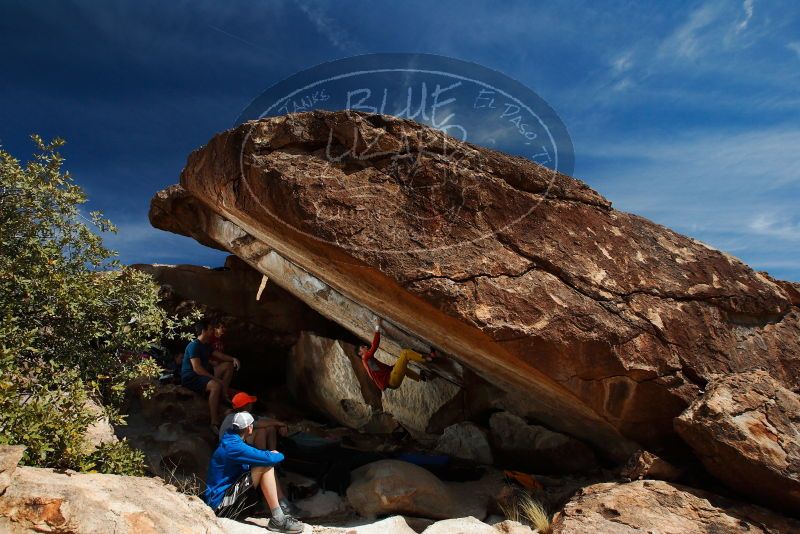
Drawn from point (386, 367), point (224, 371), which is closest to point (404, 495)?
point (386, 367)

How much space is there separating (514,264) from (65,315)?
18.5 feet

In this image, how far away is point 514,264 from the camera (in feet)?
20.2

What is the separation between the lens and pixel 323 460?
7.06 m

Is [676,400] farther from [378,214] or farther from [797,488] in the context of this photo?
[378,214]

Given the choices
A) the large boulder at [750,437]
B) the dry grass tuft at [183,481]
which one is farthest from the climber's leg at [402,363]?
the large boulder at [750,437]

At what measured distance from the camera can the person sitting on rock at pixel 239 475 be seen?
17.8ft

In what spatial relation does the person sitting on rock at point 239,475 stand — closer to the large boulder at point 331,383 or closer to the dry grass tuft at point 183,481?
the dry grass tuft at point 183,481

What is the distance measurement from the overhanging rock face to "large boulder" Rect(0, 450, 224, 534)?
2.98 metres

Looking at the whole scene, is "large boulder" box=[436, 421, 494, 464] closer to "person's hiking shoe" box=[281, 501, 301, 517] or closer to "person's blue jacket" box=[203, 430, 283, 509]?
"person's hiking shoe" box=[281, 501, 301, 517]

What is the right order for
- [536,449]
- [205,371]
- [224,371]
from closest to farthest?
[536,449] < [205,371] < [224,371]

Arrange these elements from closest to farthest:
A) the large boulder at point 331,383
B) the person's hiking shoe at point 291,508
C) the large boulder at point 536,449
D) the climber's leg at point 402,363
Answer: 1. the person's hiking shoe at point 291,508
2. the large boulder at point 536,449
3. the climber's leg at point 402,363
4. the large boulder at point 331,383

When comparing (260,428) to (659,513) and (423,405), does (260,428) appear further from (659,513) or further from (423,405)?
(659,513)

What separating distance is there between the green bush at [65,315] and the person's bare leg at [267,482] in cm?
140

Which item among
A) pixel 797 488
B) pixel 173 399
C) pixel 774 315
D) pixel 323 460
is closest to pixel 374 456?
pixel 323 460
